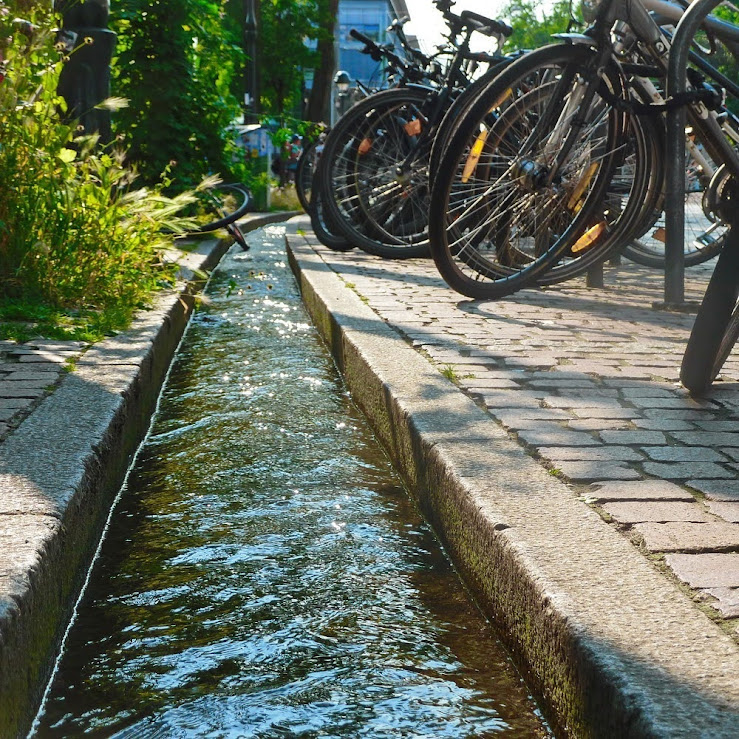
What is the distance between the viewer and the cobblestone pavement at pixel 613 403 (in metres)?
2.42

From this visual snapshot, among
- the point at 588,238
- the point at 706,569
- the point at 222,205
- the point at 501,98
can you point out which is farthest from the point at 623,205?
the point at 222,205

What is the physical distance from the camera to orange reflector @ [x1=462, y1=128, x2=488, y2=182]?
554 centimetres

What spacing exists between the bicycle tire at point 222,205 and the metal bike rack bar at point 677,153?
13.5 ft

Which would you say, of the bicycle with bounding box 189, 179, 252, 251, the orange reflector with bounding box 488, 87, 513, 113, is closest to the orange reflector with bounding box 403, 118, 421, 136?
the bicycle with bounding box 189, 179, 252, 251

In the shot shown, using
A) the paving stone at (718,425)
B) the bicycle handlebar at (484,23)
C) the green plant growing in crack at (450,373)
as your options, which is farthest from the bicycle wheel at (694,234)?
the paving stone at (718,425)

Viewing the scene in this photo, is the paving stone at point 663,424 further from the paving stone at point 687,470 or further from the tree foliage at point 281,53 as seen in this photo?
the tree foliage at point 281,53

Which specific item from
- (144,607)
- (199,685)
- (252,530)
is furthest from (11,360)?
(199,685)

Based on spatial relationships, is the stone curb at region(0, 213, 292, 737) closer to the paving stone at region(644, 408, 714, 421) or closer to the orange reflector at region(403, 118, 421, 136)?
the paving stone at region(644, 408, 714, 421)

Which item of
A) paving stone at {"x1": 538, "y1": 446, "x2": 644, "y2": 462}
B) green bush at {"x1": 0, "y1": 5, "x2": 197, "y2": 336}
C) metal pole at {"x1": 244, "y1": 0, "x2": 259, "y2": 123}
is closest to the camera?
paving stone at {"x1": 538, "y1": 446, "x2": 644, "y2": 462}

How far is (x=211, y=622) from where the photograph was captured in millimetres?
2408

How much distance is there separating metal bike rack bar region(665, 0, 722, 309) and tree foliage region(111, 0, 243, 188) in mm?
6292

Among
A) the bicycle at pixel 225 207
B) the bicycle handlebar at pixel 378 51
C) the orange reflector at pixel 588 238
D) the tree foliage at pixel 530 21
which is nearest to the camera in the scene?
the orange reflector at pixel 588 238

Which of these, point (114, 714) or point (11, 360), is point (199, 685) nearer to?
point (114, 714)

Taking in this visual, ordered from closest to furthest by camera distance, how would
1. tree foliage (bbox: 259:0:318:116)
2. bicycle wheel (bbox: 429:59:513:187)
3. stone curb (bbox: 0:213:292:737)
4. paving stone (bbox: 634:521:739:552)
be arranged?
stone curb (bbox: 0:213:292:737) → paving stone (bbox: 634:521:739:552) → bicycle wheel (bbox: 429:59:513:187) → tree foliage (bbox: 259:0:318:116)
